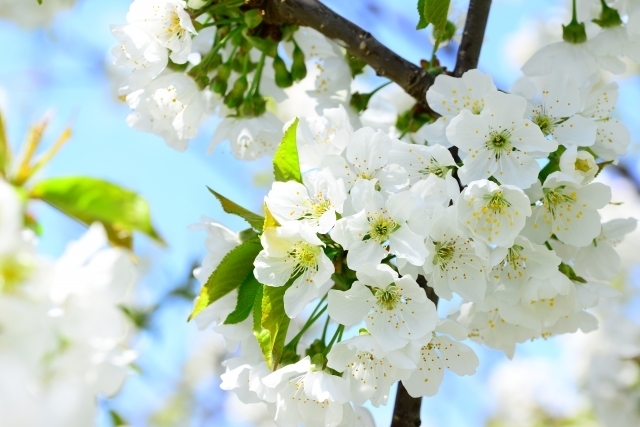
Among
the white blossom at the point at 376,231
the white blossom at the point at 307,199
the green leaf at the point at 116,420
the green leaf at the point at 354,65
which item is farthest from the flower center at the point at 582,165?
the green leaf at the point at 116,420

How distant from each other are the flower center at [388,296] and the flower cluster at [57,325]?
536 mm

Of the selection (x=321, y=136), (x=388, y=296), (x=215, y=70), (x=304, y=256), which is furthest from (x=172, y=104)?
(x=388, y=296)

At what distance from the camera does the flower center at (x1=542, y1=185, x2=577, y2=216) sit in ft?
4.91

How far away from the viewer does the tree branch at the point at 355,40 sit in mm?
1810

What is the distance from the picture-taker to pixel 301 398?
58.2 inches

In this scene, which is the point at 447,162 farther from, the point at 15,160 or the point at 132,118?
the point at 132,118

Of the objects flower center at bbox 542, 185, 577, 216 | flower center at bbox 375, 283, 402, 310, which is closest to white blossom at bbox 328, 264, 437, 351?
flower center at bbox 375, 283, 402, 310

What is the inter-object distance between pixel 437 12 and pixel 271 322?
73cm

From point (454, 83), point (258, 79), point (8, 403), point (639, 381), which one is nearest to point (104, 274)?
point (8, 403)

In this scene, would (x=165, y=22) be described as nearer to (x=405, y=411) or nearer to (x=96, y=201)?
(x=96, y=201)

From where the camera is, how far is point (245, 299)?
4.99ft

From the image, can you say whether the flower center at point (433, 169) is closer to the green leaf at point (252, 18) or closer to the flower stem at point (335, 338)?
the flower stem at point (335, 338)

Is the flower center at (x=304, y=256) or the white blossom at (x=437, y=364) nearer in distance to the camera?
the flower center at (x=304, y=256)

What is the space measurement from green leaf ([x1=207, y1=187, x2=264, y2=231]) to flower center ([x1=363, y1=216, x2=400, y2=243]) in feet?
0.81
